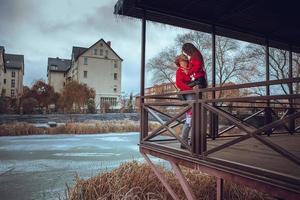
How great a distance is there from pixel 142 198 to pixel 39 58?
157ft

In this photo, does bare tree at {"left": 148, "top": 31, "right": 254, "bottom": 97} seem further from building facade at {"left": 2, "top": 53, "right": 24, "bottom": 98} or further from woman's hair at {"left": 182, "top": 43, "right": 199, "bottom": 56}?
building facade at {"left": 2, "top": 53, "right": 24, "bottom": 98}

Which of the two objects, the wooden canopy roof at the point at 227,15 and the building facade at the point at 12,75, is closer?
the wooden canopy roof at the point at 227,15

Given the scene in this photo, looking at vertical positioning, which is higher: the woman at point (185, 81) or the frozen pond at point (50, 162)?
the woman at point (185, 81)

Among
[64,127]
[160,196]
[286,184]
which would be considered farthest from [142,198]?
[64,127]

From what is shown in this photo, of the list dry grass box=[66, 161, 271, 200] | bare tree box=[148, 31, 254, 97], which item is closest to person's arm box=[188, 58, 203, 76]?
dry grass box=[66, 161, 271, 200]

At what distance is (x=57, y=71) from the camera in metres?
49.3

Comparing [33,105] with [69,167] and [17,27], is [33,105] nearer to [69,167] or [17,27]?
[17,27]

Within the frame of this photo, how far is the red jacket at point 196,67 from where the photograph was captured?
12.5 feet

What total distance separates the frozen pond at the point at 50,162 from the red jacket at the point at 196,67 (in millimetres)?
4710

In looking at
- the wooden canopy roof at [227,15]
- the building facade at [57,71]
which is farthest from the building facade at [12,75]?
the wooden canopy roof at [227,15]

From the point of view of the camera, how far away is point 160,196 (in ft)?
18.4

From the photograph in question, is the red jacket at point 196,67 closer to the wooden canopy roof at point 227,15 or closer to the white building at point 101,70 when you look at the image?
the wooden canopy roof at point 227,15

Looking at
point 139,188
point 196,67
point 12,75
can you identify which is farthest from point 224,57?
point 12,75

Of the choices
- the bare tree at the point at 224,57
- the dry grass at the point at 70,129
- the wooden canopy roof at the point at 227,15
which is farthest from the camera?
the bare tree at the point at 224,57
